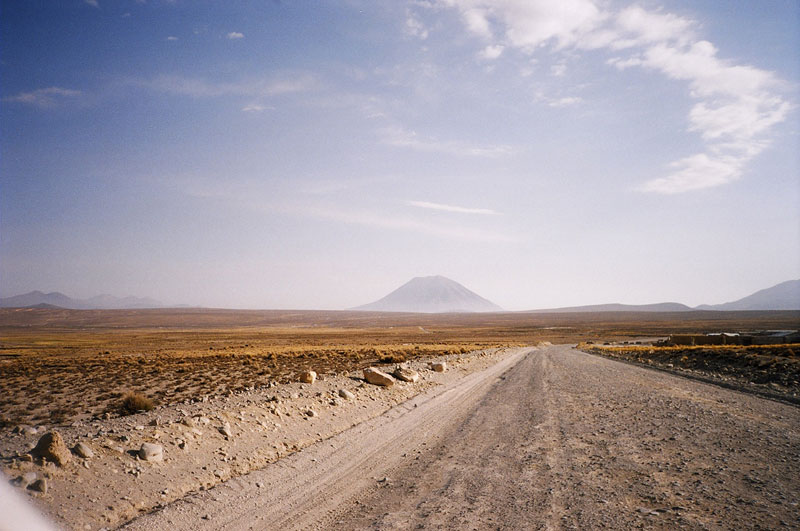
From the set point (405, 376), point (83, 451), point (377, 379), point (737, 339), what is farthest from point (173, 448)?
point (737, 339)

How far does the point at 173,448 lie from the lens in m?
7.08

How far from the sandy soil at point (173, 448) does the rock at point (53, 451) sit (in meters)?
0.10

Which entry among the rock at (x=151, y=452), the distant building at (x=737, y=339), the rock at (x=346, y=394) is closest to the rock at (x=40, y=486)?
the rock at (x=151, y=452)

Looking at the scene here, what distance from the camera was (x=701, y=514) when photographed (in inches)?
188

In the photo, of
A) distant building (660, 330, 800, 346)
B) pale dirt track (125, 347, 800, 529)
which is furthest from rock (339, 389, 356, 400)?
distant building (660, 330, 800, 346)

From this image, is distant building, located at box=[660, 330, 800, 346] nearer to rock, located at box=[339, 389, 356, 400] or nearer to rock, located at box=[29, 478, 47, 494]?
rock, located at box=[339, 389, 356, 400]

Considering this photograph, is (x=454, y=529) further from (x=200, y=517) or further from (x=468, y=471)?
(x=200, y=517)

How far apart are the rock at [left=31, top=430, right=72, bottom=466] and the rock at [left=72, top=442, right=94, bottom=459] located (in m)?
0.15

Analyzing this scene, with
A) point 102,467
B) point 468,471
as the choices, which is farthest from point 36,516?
point 468,471

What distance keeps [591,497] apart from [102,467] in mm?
7202

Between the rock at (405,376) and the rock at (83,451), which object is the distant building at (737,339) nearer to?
the rock at (405,376)

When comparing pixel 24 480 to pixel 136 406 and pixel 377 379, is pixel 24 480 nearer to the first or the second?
pixel 136 406

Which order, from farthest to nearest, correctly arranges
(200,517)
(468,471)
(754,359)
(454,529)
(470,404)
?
1. (754,359)
2. (470,404)
3. (468,471)
4. (200,517)
5. (454,529)

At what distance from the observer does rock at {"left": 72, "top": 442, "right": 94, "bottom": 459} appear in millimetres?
6098
